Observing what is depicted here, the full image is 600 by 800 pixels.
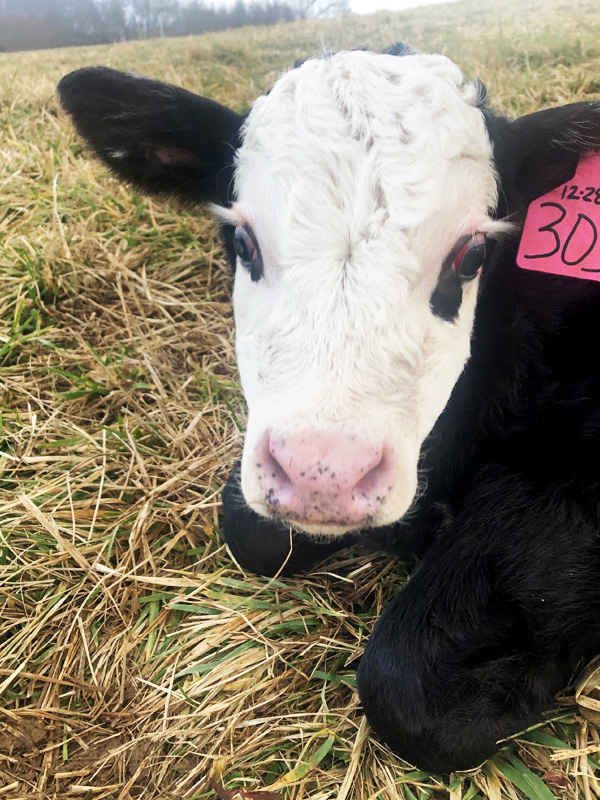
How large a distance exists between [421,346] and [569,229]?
603mm

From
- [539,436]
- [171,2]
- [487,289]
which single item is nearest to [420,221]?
[487,289]

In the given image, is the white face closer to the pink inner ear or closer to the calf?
the calf

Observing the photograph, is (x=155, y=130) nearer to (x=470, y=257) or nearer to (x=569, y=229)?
(x=470, y=257)

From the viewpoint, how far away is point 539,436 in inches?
61.5

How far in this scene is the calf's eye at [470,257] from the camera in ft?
4.34

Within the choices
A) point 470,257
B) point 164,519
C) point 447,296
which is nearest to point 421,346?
point 447,296

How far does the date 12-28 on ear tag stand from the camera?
4.82 feet

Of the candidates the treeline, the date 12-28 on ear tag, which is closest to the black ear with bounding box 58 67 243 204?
the date 12-28 on ear tag

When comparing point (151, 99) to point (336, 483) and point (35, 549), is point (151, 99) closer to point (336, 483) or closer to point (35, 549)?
point (336, 483)

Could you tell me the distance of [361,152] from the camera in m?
1.28

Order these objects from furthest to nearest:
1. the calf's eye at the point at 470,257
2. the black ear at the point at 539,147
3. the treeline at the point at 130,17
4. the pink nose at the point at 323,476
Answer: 1. the treeline at the point at 130,17
2. the black ear at the point at 539,147
3. the calf's eye at the point at 470,257
4. the pink nose at the point at 323,476

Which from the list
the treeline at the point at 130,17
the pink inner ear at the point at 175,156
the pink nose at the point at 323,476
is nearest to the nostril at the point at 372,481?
the pink nose at the point at 323,476

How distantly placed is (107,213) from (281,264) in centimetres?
223

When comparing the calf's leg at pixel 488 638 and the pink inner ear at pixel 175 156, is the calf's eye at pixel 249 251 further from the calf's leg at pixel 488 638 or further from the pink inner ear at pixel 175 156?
the calf's leg at pixel 488 638
